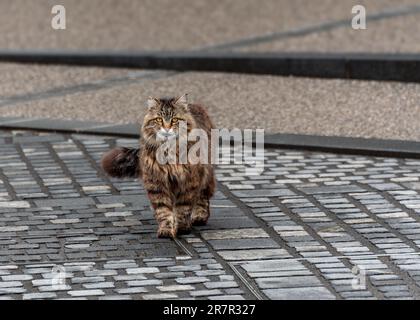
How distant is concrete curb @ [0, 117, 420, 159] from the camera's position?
33.2 ft

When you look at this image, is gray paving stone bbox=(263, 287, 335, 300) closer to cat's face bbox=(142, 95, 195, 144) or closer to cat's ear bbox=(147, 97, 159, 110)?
cat's face bbox=(142, 95, 195, 144)

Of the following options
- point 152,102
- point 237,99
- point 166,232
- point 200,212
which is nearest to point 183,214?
point 166,232

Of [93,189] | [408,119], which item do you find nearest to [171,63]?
[408,119]

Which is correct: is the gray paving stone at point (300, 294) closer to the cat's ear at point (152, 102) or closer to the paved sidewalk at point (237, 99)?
the cat's ear at point (152, 102)

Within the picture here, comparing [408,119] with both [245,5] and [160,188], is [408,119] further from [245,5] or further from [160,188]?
[245,5]

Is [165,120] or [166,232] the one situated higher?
[165,120]

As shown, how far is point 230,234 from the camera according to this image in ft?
26.0

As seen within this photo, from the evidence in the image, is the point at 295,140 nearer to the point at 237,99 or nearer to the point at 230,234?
the point at 237,99

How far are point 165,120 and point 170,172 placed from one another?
1.09ft

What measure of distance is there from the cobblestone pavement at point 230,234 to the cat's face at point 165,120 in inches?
25.7

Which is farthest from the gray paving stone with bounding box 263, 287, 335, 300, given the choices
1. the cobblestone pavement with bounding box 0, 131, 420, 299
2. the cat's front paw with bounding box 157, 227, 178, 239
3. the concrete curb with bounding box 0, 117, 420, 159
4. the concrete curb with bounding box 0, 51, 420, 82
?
the concrete curb with bounding box 0, 51, 420, 82

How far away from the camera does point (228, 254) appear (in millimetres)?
7473

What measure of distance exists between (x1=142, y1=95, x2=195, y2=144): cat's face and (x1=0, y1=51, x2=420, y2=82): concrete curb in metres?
5.47

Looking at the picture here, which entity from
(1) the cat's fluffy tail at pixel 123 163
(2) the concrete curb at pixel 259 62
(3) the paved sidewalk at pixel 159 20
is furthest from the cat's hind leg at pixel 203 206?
(3) the paved sidewalk at pixel 159 20
